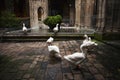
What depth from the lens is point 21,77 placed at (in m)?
4.08

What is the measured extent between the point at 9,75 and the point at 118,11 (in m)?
7.10

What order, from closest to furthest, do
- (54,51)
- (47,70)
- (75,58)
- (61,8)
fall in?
(75,58)
(47,70)
(54,51)
(61,8)

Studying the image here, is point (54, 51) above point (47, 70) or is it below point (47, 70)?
above

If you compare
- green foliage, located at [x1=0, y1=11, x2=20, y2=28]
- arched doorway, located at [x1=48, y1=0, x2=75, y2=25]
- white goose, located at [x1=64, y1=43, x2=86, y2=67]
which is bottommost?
white goose, located at [x1=64, y1=43, x2=86, y2=67]

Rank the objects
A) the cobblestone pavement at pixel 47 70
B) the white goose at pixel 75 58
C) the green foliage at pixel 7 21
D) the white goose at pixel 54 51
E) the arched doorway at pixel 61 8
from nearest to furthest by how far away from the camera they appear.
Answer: the cobblestone pavement at pixel 47 70 → the white goose at pixel 75 58 → the white goose at pixel 54 51 → the green foliage at pixel 7 21 → the arched doorway at pixel 61 8

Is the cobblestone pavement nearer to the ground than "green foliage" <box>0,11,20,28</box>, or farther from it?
nearer to the ground

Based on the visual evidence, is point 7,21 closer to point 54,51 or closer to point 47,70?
point 54,51

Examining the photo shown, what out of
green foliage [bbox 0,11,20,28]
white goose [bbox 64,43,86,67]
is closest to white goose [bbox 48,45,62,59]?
white goose [bbox 64,43,86,67]

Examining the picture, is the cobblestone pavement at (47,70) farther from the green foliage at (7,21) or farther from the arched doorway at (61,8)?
the arched doorway at (61,8)

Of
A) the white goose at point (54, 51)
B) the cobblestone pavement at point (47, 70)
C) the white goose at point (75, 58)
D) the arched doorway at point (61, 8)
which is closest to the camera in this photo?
the cobblestone pavement at point (47, 70)

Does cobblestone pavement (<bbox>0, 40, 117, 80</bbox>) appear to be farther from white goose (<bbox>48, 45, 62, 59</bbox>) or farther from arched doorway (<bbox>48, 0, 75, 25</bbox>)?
arched doorway (<bbox>48, 0, 75, 25</bbox>)

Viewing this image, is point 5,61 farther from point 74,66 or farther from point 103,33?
point 103,33

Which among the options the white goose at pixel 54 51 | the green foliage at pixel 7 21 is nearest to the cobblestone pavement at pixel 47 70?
the white goose at pixel 54 51

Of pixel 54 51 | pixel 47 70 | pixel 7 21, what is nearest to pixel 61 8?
pixel 7 21
